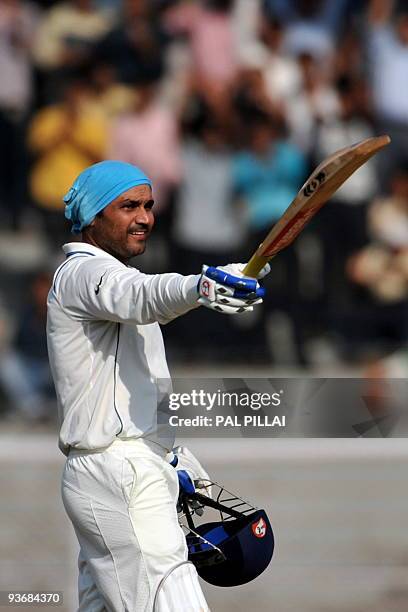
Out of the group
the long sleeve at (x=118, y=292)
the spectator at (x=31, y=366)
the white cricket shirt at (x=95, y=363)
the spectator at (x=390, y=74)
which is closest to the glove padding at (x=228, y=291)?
the long sleeve at (x=118, y=292)

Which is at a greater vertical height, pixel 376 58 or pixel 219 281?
pixel 376 58

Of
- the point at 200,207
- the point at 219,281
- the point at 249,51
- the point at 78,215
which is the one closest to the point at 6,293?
the point at 200,207

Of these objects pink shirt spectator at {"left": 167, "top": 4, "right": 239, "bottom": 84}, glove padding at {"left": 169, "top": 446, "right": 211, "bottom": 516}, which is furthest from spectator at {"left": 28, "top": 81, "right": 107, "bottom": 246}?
glove padding at {"left": 169, "top": 446, "right": 211, "bottom": 516}

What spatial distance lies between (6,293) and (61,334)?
6.56 metres

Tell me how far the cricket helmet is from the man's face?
2.66 feet

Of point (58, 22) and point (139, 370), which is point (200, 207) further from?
point (139, 370)

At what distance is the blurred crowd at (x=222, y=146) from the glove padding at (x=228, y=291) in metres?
6.63

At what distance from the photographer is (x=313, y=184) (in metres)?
3.39

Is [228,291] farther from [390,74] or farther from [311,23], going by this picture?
[311,23]

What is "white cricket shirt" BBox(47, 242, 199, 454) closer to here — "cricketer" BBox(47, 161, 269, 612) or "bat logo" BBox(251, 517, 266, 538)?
"cricketer" BBox(47, 161, 269, 612)

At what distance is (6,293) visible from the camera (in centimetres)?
1025

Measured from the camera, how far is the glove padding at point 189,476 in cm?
411

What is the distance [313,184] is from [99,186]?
29.1 inches

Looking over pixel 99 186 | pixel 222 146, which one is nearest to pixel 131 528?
pixel 99 186
